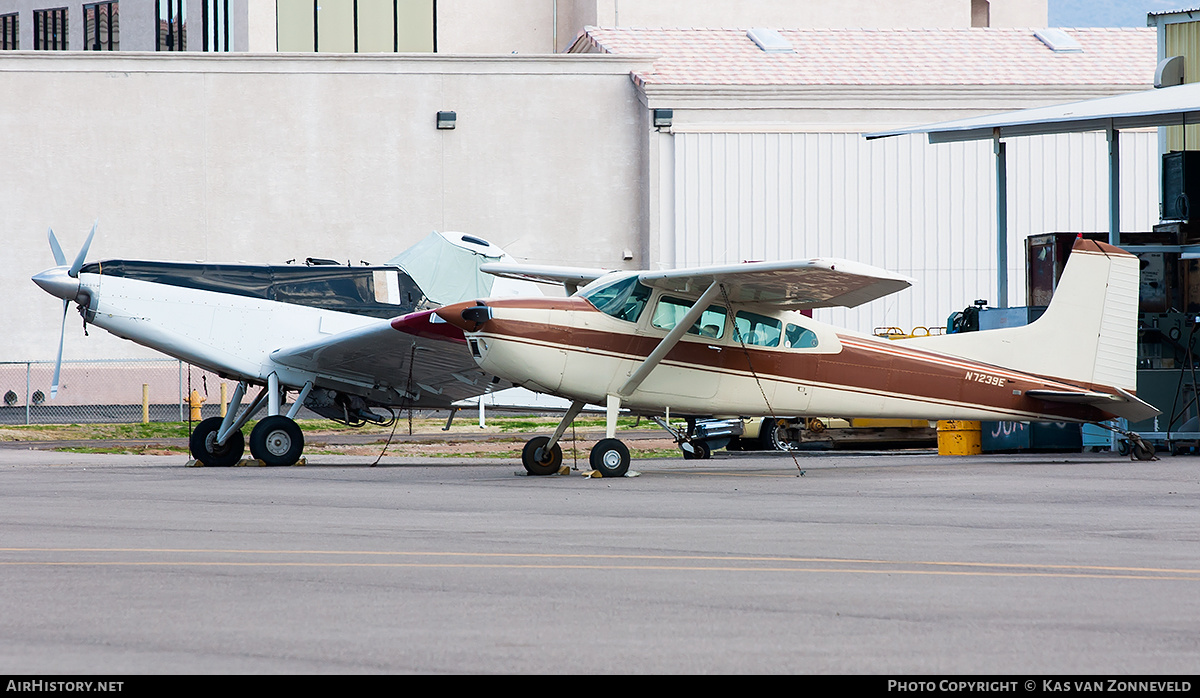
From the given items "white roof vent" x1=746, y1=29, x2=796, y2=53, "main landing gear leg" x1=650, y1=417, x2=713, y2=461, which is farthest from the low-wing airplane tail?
"white roof vent" x1=746, y1=29, x2=796, y2=53

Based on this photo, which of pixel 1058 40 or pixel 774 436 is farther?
pixel 1058 40

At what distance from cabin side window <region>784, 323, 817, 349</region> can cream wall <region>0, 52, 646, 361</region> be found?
2057cm

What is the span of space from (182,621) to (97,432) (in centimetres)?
2157

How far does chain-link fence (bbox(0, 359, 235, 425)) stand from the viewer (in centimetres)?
3234

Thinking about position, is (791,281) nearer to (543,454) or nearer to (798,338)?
(798,338)

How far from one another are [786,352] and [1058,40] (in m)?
A: 28.7

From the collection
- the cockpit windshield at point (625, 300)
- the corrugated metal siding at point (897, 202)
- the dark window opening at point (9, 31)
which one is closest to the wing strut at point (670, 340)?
the cockpit windshield at point (625, 300)

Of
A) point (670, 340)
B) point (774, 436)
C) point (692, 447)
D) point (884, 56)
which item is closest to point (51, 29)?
point (884, 56)

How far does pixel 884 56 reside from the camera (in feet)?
125

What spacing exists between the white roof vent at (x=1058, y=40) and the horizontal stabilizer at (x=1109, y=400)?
83.5ft

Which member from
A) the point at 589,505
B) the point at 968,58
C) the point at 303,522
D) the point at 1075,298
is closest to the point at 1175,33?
the point at 1075,298

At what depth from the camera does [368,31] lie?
48.6m

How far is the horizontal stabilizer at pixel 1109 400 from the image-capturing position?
1581cm

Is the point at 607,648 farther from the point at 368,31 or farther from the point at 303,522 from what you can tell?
the point at 368,31
